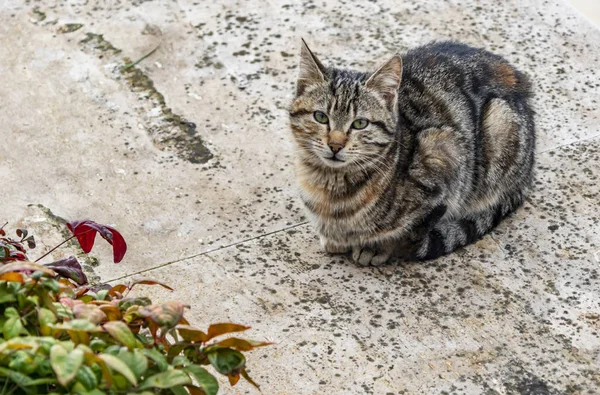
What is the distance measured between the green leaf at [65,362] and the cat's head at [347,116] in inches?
82.4

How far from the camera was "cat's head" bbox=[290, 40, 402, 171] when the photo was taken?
3.82 meters

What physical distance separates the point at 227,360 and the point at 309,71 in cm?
203

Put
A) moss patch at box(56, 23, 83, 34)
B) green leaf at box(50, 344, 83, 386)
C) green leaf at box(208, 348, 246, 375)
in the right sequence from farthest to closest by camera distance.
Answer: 1. moss patch at box(56, 23, 83, 34)
2. green leaf at box(208, 348, 246, 375)
3. green leaf at box(50, 344, 83, 386)

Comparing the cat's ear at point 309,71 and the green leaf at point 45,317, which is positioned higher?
the green leaf at point 45,317

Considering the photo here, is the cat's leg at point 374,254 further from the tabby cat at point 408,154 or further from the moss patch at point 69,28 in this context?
the moss patch at point 69,28

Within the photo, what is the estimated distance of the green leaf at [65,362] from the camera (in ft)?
5.89

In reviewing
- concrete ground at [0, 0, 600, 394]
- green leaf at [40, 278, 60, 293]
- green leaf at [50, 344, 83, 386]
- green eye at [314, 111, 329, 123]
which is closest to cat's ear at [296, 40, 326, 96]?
green eye at [314, 111, 329, 123]

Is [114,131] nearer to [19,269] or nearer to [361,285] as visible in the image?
[361,285]

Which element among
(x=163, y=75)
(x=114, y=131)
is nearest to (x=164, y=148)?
(x=114, y=131)

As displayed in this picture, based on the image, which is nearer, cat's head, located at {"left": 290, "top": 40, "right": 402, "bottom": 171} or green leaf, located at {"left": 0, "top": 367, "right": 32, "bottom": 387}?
green leaf, located at {"left": 0, "top": 367, "right": 32, "bottom": 387}

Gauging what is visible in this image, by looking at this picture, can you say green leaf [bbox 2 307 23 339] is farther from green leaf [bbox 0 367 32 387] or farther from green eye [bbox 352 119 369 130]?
green eye [bbox 352 119 369 130]

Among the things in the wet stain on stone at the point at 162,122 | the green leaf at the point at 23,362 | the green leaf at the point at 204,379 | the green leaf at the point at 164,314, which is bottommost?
the wet stain on stone at the point at 162,122

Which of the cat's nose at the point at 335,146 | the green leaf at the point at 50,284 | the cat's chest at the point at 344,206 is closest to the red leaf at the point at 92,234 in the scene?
the green leaf at the point at 50,284

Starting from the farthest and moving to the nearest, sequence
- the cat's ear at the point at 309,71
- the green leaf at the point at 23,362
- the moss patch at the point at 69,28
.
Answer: the moss patch at the point at 69,28, the cat's ear at the point at 309,71, the green leaf at the point at 23,362
